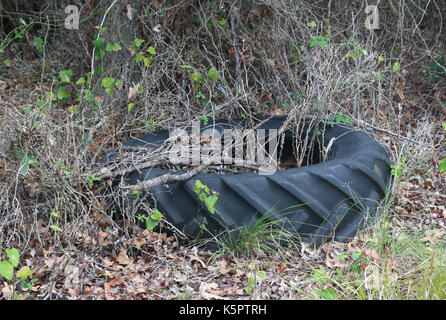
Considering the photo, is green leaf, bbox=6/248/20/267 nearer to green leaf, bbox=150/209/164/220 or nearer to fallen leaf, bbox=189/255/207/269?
green leaf, bbox=150/209/164/220

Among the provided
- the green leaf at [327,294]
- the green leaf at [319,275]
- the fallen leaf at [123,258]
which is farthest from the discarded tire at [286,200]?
the green leaf at [327,294]

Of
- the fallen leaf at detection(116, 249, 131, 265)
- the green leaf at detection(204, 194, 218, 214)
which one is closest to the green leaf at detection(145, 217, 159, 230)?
the fallen leaf at detection(116, 249, 131, 265)

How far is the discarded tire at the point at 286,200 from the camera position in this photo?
322cm

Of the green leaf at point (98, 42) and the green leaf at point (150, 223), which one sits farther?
the green leaf at point (98, 42)

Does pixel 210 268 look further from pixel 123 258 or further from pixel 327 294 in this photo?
pixel 327 294

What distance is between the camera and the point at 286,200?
3227mm

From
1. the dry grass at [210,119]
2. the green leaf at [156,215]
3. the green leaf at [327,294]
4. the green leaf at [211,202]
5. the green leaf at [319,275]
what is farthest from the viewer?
the green leaf at [156,215]

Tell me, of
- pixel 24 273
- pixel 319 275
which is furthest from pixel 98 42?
pixel 319 275

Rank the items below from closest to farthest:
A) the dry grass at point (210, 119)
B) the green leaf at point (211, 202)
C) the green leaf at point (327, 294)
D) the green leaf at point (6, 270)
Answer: the green leaf at point (6, 270), the green leaf at point (327, 294), the dry grass at point (210, 119), the green leaf at point (211, 202)

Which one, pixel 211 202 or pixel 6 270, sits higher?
pixel 211 202

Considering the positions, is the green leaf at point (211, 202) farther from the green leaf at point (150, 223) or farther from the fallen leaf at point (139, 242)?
the fallen leaf at point (139, 242)

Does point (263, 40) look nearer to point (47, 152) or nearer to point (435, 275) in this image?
point (47, 152)

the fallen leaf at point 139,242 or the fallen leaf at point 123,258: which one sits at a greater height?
the fallen leaf at point 139,242

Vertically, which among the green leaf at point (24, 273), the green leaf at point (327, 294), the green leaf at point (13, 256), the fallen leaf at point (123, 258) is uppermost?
the green leaf at point (13, 256)
